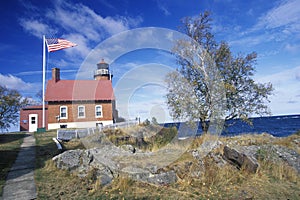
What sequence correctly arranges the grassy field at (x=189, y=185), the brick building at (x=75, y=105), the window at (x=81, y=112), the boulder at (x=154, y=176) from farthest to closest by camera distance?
the window at (x=81, y=112)
the brick building at (x=75, y=105)
the boulder at (x=154, y=176)
the grassy field at (x=189, y=185)

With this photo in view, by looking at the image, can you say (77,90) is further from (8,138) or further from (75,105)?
(8,138)

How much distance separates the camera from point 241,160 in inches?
264

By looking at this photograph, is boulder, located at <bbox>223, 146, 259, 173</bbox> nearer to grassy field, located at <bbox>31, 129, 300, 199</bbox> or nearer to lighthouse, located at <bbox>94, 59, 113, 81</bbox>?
grassy field, located at <bbox>31, 129, 300, 199</bbox>

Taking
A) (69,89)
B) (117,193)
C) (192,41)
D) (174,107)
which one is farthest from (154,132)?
(69,89)

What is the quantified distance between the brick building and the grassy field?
16.3 meters

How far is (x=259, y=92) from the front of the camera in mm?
10188

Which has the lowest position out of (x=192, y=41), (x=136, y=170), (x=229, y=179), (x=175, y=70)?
(x=229, y=179)

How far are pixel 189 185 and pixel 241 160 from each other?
2.46 metres

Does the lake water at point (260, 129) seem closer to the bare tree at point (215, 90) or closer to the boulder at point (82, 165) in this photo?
the bare tree at point (215, 90)

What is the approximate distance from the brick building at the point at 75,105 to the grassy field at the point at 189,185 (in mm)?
16251

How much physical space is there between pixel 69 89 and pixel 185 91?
58.0 ft

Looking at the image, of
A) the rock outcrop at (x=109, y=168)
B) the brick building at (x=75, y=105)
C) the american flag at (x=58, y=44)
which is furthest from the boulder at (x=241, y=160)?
the brick building at (x=75, y=105)

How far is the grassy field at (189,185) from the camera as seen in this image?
4.82 m

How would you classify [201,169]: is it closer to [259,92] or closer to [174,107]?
[174,107]
